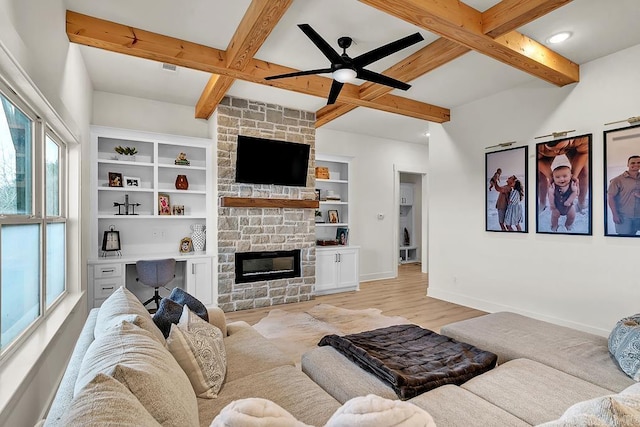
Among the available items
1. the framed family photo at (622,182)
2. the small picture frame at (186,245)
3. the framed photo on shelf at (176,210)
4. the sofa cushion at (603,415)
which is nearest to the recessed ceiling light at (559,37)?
the framed family photo at (622,182)

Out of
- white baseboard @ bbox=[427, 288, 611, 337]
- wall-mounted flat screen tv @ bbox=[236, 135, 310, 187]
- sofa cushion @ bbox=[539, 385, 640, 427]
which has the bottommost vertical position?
white baseboard @ bbox=[427, 288, 611, 337]

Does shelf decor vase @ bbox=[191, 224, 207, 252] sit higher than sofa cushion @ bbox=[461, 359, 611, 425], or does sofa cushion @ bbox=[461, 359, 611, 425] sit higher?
shelf decor vase @ bbox=[191, 224, 207, 252]

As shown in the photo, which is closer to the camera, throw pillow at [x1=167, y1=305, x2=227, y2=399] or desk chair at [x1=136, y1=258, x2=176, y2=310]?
throw pillow at [x1=167, y1=305, x2=227, y2=399]

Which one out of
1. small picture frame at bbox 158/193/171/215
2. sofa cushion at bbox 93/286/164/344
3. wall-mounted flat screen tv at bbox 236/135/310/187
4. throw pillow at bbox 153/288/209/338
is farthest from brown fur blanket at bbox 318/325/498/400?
small picture frame at bbox 158/193/171/215

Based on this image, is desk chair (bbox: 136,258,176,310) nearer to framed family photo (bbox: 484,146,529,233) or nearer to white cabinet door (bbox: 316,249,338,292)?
white cabinet door (bbox: 316,249,338,292)

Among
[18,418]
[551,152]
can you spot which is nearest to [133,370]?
[18,418]

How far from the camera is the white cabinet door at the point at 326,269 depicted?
5.41m

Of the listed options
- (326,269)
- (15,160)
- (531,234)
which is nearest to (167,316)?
(15,160)

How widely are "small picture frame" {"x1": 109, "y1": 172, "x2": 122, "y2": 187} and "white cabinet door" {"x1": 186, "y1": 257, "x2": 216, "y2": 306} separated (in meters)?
1.35

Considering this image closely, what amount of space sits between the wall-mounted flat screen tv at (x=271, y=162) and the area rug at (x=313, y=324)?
1834mm

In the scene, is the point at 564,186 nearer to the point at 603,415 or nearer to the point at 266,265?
the point at 603,415

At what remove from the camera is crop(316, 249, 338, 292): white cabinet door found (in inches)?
213

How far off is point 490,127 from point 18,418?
5.10m

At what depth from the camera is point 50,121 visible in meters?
2.32
